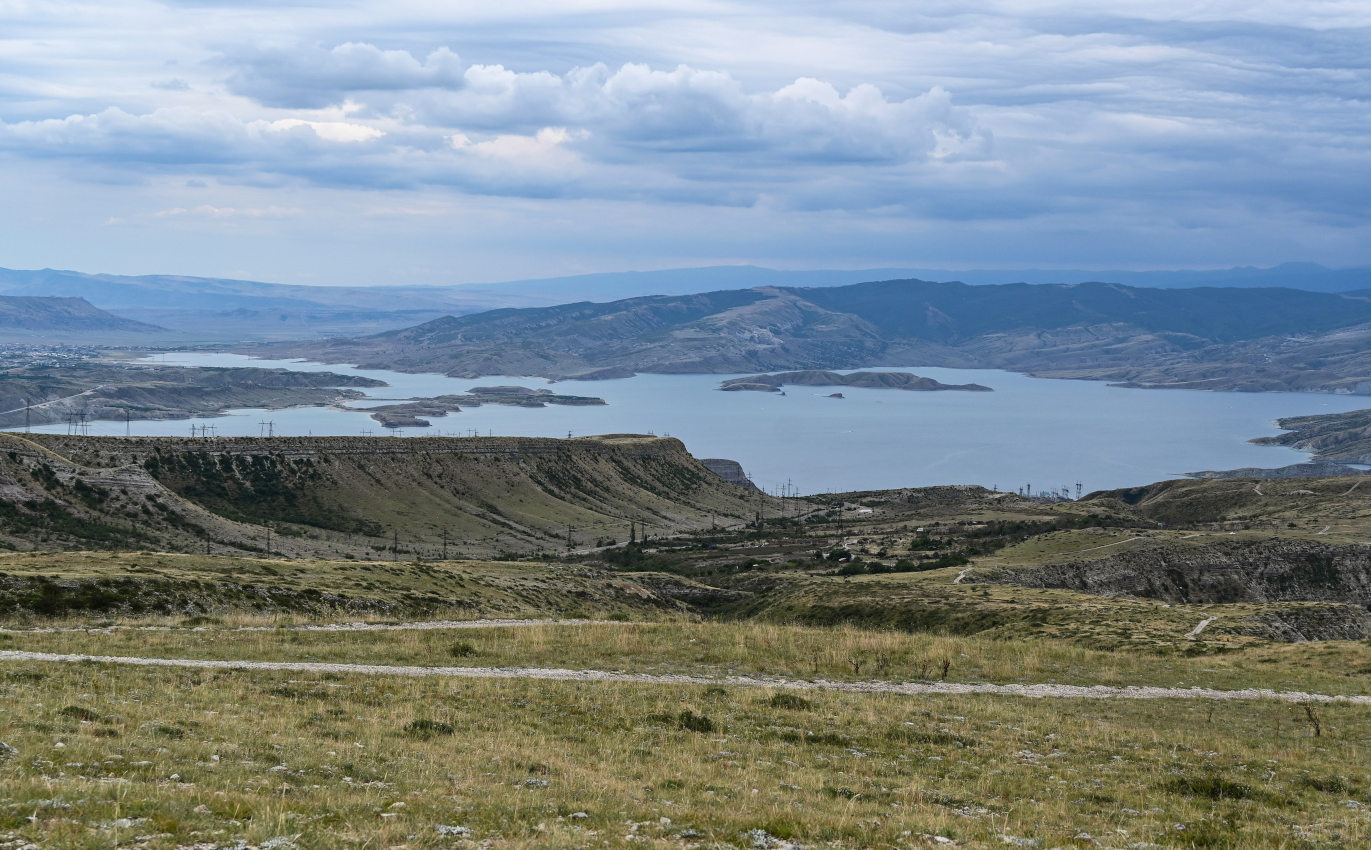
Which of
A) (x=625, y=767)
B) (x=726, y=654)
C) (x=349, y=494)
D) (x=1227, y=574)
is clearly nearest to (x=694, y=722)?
(x=625, y=767)

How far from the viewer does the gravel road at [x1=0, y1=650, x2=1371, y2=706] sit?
76.2ft

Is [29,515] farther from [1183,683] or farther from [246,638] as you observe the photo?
[1183,683]

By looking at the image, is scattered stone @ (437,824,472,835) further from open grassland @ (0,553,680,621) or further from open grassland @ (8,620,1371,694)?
open grassland @ (0,553,680,621)

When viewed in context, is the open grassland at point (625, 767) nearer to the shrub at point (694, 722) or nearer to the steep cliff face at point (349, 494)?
the shrub at point (694, 722)

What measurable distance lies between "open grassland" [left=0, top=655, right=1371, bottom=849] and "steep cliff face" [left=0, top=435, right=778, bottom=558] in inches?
2422

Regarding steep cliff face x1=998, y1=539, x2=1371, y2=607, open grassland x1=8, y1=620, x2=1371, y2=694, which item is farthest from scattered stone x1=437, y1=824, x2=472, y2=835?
steep cliff face x1=998, y1=539, x2=1371, y2=607

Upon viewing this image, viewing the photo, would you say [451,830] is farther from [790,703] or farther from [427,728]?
[790,703]

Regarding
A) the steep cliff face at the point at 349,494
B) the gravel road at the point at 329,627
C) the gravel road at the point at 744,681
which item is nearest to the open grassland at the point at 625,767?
the gravel road at the point at 744,681

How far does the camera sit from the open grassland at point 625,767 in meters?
12.1

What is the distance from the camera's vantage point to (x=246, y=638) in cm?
2762

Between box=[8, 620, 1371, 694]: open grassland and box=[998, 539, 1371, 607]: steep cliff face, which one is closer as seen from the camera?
box=[8, 620, 1371, 694]: open grassland

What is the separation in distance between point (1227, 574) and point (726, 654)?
197 ft

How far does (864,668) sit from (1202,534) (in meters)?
67.8

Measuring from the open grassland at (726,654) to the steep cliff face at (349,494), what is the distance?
171ft
